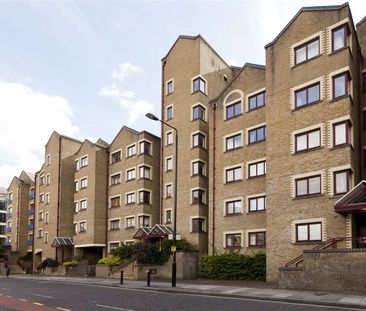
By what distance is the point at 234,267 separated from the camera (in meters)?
29.2

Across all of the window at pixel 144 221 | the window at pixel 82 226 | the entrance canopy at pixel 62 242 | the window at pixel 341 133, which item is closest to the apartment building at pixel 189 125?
the window at pixel 144 221

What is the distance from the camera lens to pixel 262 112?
31391mm

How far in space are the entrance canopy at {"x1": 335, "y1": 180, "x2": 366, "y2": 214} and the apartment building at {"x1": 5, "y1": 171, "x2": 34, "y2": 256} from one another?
179 ft

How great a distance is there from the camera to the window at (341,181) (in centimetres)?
2328

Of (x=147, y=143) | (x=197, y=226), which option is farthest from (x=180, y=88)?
(x=197, y=226)

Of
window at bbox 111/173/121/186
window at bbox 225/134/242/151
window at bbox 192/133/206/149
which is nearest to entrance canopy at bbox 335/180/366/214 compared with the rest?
window at bbox 225/134/242/151

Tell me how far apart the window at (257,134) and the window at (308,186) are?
6.28 metres

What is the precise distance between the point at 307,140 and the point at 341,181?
3397 millimetres

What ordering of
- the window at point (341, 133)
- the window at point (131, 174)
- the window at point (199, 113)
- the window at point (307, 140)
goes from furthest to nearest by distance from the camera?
the window at point (131, 174), the window at point (199, 113), the window at point (307, 140), the window at point (341, 133)

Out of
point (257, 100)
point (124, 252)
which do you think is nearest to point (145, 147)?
point (124, 252)

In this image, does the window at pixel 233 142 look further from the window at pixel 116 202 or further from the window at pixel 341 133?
the window at pixel 116 202

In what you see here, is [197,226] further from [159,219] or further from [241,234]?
[159,219]

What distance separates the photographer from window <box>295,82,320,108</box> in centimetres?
2561

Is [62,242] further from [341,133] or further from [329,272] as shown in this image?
[329,272]
